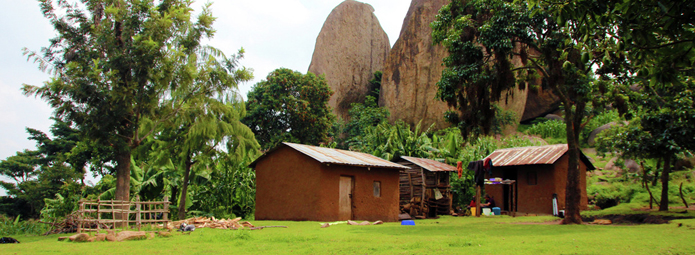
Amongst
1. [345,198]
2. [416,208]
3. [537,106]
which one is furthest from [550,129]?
[345,198]

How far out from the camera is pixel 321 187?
16188 mm

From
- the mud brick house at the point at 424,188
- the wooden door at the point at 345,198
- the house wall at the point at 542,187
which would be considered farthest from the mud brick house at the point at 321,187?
the house wall at the point at 542,187

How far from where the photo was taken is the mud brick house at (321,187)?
16328 millimetres

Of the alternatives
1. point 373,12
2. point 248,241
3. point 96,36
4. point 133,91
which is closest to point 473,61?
point 248,241

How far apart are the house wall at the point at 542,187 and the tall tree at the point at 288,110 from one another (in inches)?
580

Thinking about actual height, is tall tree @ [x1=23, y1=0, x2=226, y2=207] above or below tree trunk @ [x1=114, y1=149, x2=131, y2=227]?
above

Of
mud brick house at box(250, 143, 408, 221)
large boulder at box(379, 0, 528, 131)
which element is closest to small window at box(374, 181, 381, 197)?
mud brick house at box(250, 143, 408, 221)

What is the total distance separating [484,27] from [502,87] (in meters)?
2.56

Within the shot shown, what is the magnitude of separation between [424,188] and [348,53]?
29.8 meters

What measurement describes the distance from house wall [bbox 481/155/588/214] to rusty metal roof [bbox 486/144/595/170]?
43 centimetres

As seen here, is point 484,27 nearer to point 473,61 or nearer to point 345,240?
point 473,61

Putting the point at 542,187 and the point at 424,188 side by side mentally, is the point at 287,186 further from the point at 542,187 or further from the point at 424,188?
the point at 542,187

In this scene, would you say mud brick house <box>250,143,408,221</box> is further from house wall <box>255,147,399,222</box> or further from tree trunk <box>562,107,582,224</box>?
tree trunk <box>562,107,582,224</box>

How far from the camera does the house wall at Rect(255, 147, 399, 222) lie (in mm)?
16312
